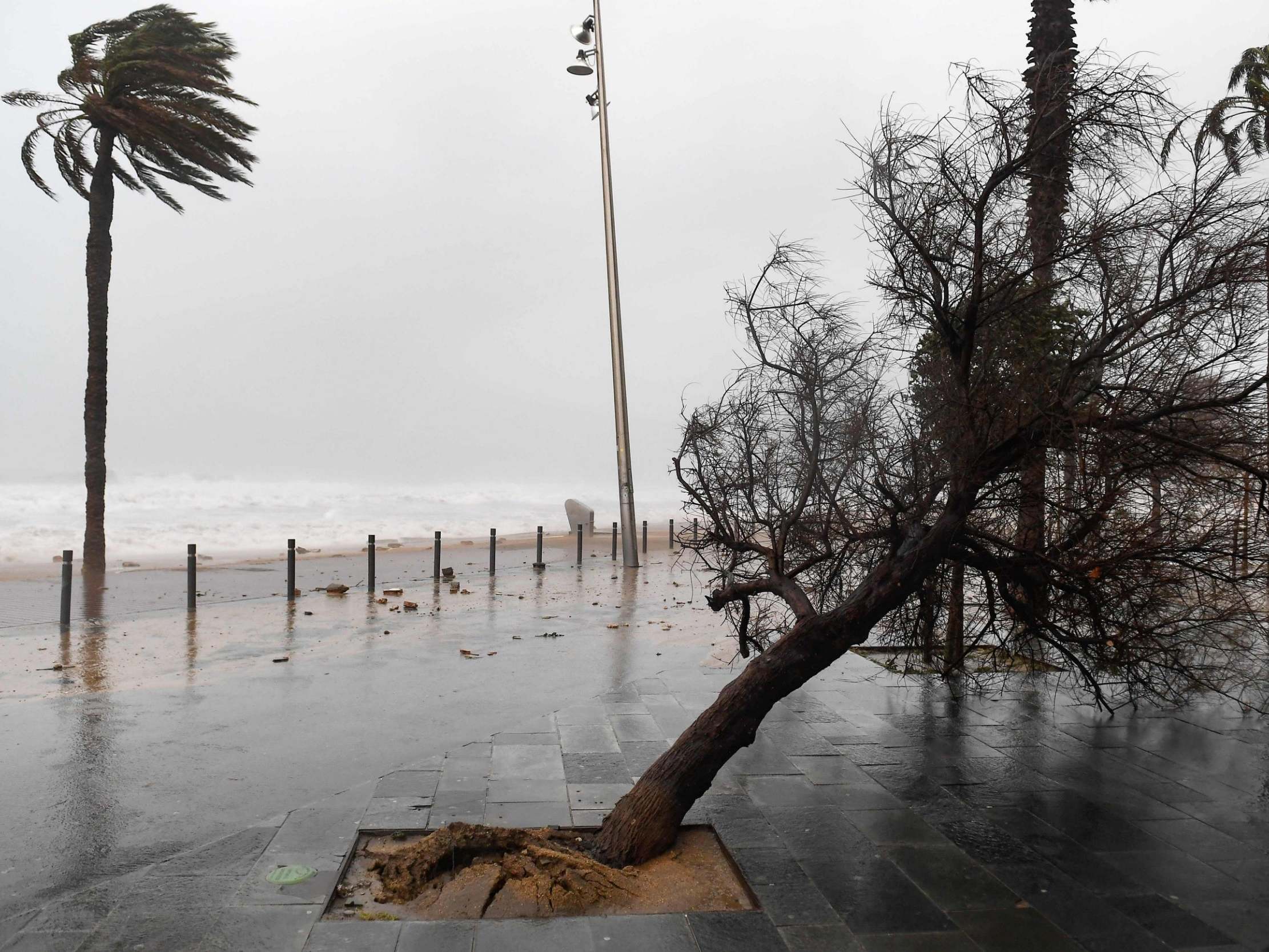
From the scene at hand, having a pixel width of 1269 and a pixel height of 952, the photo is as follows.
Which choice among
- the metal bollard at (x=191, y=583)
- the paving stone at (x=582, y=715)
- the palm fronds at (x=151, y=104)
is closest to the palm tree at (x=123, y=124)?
the palm fronds at (x=151, y=104)

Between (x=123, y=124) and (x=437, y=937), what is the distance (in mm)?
21344

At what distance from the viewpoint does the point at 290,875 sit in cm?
482

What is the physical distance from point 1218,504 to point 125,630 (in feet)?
40.0

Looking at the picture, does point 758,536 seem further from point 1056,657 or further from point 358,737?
point 1056,657

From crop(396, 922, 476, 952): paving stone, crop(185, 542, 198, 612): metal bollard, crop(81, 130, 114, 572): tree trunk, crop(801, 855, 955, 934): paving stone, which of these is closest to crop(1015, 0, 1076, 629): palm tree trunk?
crop(801, 855, 955, 934): paving stone

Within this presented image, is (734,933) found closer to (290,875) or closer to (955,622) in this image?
(290,875)

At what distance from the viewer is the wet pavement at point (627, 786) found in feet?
14.1

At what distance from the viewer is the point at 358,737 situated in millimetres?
7793

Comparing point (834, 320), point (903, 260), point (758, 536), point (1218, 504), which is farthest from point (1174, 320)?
point (758, 536)

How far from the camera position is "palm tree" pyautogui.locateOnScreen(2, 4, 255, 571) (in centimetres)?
2070

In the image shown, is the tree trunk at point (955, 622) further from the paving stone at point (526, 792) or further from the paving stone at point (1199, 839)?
the paving stone at point (526, 792)

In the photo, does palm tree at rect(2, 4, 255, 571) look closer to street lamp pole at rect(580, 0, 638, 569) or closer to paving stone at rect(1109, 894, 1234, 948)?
street lamp pole at rect(580, 0, 638, 569)

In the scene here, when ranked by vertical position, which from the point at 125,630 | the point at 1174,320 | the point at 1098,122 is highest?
the point at 1098,122

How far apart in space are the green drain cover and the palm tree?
18.6 metres
